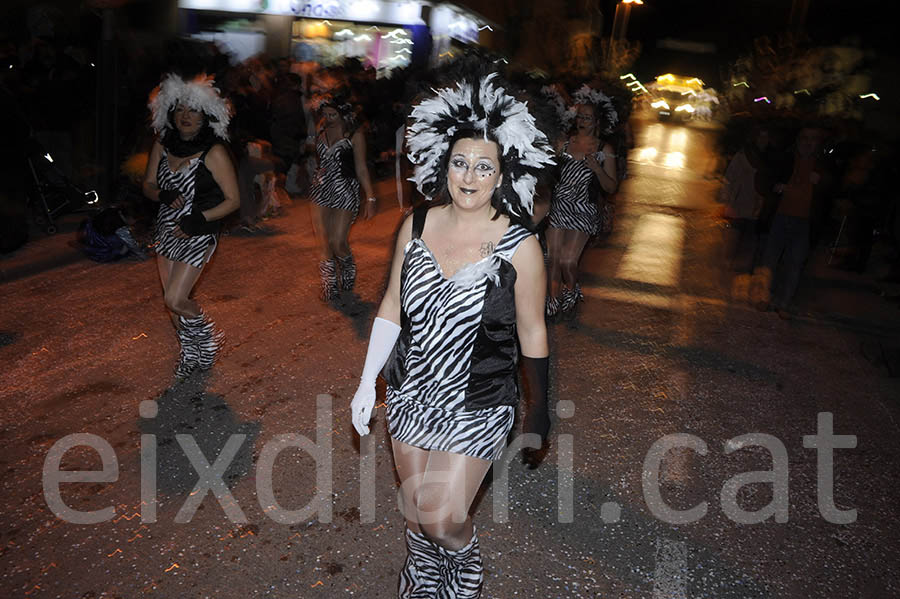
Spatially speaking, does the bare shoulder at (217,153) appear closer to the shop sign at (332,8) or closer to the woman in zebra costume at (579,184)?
the woman in zebra costume at (579,184)

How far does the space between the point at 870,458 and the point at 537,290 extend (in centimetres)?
382

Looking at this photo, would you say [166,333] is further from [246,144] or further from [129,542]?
[246,144]

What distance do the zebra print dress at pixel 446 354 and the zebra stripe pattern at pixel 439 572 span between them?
42 cm

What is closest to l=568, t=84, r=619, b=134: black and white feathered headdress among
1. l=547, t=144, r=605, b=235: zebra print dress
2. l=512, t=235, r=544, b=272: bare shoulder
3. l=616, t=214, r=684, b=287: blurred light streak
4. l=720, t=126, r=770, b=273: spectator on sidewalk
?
l=547, t=144, r=605, b=235: zebra print dress

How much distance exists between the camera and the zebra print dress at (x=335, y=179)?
23.6 ft

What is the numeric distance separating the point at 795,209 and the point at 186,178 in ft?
21.0

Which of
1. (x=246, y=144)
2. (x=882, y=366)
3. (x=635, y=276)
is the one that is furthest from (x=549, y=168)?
(x=246, y=144)

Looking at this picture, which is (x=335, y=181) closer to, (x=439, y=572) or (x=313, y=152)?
(x=313, y=152)

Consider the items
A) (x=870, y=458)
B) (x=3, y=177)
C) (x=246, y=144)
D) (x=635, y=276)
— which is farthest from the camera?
(x=246, y=144)

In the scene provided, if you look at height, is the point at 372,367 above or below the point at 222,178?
below

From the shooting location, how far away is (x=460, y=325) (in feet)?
9.42

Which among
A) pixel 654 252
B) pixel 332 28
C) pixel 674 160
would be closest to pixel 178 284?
pixel 654 252

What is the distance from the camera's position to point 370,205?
7363mm

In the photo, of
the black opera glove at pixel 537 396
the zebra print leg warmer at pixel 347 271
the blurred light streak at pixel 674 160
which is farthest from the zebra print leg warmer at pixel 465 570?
the blurred light streak at pixel 674 160
